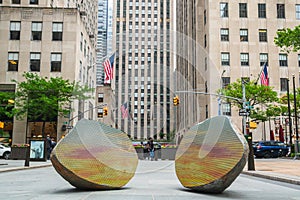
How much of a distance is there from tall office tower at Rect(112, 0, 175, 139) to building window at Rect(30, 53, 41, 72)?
36.2 m

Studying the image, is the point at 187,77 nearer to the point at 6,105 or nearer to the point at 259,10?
the point at 6,105

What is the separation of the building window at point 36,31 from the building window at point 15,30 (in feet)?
5.95

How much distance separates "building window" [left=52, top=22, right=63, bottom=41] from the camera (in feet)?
150

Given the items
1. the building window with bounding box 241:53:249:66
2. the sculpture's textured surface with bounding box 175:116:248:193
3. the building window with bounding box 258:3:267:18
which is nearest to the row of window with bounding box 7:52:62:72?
the building window with bounding box 241:53:249:66

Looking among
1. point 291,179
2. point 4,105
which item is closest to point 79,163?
point 291,179

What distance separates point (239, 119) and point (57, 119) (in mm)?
25746

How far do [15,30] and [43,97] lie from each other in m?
12.5

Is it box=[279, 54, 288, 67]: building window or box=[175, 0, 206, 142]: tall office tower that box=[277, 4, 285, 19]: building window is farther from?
box=[175, 0, 206, 142]: tall office tower

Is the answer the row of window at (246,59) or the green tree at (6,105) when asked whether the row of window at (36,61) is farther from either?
the row of window at (246,59)

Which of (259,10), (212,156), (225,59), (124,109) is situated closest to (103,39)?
(124,109)

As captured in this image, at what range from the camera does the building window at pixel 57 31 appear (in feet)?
150

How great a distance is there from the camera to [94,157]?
8859mm

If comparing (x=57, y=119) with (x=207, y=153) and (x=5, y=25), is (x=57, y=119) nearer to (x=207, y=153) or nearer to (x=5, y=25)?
(x=5, y=25)

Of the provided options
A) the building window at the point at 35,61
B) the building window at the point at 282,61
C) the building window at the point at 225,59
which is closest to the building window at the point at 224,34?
the building window at the point at 225,59
